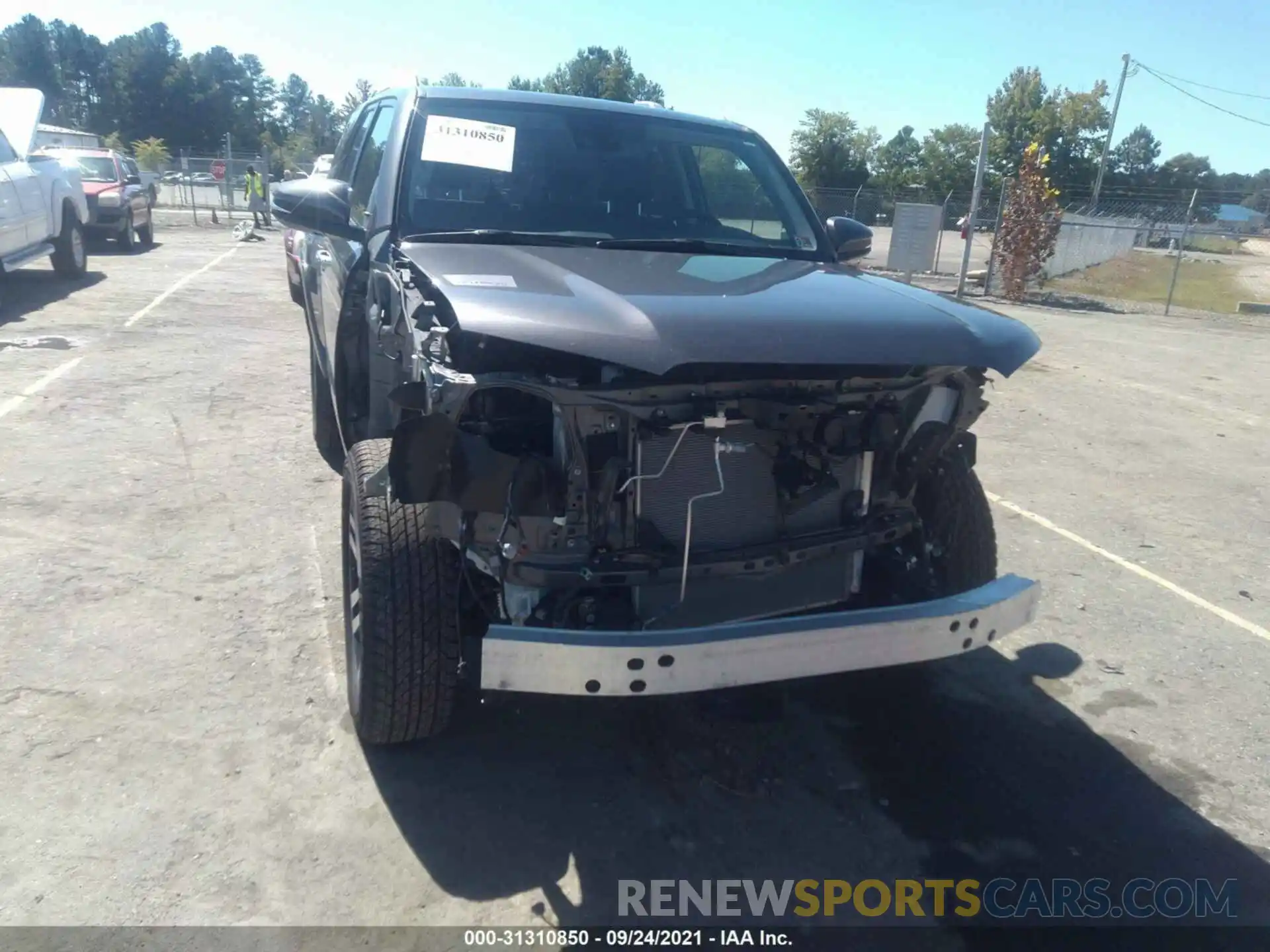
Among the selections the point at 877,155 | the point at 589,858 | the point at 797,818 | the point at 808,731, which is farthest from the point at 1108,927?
the point at 877,155

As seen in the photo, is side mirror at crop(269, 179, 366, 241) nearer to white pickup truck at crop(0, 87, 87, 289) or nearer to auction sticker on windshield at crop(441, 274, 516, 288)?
auction sticker on windshield at crop(441, 274, 516, 288)

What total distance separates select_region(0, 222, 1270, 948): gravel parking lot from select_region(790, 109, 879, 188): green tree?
36775 millimetres

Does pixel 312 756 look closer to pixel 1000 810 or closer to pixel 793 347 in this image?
pixel 793 347

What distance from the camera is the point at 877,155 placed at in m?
54.1

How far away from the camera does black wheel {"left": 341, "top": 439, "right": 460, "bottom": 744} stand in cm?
278

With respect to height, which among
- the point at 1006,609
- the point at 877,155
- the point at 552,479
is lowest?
the point at 1006,609

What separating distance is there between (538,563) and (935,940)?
1438 millimetres

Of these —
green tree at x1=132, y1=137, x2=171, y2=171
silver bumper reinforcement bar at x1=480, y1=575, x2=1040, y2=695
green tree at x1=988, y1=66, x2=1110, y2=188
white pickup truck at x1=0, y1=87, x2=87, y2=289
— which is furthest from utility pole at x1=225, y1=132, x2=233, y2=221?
green tree at x1=988, y1=66, x2=1110, y2=188

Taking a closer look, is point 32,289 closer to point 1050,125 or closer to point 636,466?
point 636,466

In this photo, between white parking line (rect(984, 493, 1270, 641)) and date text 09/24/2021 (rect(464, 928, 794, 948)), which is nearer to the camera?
date text 09/24/2021 (rect(464, 928, 794, 948))

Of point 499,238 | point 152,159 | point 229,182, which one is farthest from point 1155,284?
point 152,159

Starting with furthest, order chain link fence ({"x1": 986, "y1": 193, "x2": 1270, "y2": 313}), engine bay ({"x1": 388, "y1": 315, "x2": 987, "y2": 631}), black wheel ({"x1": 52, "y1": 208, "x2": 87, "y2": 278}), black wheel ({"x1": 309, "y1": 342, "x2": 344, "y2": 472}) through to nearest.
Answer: chain link fence ({"x1": 986, "y1": 193, "x2": 1270, "y2": 313}), black wheel ({"x1": 52, "y1": 208, "x2": 87, "y2": 278}), black wheel ({"x1": 309, "y1": 342, "x2": 344, "y2": 472}), engine bay ({"x1": 388, "y1": 315, "x2": 987, "y2": 631})

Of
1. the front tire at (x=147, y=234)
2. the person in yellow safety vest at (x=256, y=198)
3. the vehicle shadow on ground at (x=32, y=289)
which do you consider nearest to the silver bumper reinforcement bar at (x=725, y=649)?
the vehicle shadow on ground at (x=32, y=289)

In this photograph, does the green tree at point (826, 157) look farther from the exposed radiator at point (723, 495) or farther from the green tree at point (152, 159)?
the exposed radiator at point (723, 495)
